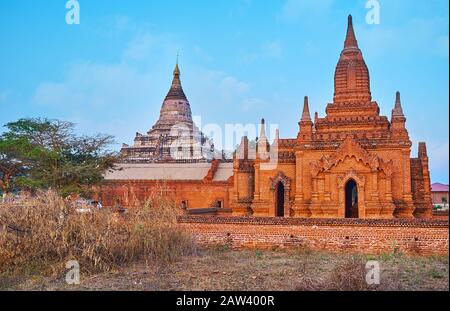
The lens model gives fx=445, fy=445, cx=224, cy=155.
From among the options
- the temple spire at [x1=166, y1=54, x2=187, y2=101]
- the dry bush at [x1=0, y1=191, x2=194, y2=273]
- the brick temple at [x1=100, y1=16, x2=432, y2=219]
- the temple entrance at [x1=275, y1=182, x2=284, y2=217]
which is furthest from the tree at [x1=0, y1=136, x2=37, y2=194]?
the temple spire at [x1=166, y1=54, x2=187, y2=101]

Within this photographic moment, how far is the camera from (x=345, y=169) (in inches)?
928

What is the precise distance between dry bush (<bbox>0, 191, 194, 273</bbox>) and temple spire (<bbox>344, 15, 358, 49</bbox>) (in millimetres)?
19323

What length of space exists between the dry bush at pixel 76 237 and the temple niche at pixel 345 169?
11.5m

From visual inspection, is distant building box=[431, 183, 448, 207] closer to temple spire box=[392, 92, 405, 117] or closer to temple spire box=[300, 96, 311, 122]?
temple spire box=[392, 92, 405, 117]

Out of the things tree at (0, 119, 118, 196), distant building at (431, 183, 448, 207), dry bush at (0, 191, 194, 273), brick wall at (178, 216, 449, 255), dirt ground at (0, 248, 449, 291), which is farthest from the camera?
distant building at (431, 183, 448, 207)

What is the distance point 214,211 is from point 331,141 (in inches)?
322

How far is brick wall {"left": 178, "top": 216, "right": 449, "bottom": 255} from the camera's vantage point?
50.7 feet

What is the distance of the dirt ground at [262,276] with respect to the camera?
34.2 feet

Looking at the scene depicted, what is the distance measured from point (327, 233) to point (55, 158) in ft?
45.7
